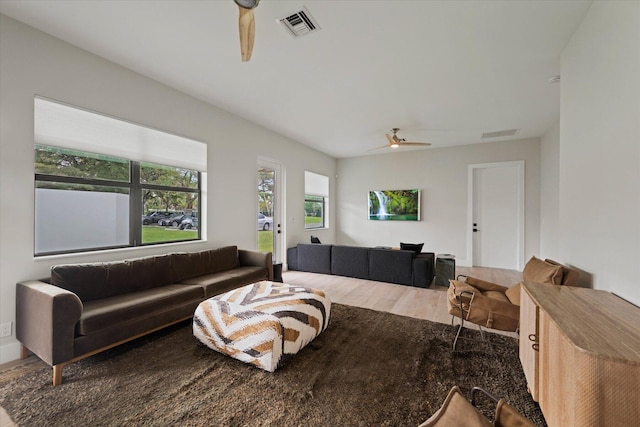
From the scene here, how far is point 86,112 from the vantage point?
2.71 metres

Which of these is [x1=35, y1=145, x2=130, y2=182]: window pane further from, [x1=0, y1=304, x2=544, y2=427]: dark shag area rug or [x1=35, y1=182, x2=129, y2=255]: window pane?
[x1=0, y1=304, x2=544, y2=427]: dark shag area rug

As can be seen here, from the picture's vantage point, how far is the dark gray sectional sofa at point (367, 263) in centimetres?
443

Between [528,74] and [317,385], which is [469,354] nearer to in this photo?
[317,385]

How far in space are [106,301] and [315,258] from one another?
11.4ft

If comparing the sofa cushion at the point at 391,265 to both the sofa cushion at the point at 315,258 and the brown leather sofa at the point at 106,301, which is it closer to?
the sofa cushion at the point at 315,258

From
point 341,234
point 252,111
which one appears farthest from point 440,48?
point 341,234

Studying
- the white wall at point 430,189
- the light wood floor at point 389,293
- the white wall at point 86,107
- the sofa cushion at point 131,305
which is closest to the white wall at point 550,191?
the white wall at point 430,189

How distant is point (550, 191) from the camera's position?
15.4 feet

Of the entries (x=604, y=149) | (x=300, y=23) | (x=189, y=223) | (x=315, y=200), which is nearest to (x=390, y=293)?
(x=604, y=149)

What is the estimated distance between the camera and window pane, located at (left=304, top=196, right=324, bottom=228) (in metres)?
6.46

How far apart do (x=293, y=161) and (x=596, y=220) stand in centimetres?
485

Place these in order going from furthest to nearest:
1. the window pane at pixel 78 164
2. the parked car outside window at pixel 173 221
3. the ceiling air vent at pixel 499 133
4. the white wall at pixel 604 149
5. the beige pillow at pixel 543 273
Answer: the ceiling air vent at pixel 499 133, the parked car outside window at pixel 173 221, the window pane at pixel 78 164, the beige pillow at pixel 543 273, the white wall at pixel 604 149

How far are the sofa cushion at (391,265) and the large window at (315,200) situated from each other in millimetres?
2128

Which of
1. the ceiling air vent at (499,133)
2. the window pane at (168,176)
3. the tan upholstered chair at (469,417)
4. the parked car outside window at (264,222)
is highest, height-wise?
the ceiling air vent at (499,133)
